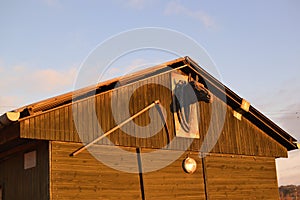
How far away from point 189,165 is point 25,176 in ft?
18.7

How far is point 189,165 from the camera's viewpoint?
16562mm

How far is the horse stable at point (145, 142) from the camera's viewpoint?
43.9 ft

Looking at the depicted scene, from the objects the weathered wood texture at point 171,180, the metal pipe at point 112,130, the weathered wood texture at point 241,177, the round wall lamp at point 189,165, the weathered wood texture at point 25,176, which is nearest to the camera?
the weathered wood texture at point 25,176

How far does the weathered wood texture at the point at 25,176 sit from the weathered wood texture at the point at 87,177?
297mm

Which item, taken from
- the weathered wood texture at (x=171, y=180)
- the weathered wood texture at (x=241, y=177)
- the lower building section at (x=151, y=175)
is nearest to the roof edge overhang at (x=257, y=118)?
the weathered wood texture at (x=241, y=177)

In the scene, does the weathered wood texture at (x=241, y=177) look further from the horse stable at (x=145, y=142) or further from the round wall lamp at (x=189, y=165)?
the round wall lamp at (x=189, y=165)

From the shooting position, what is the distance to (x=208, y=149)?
17.6 m

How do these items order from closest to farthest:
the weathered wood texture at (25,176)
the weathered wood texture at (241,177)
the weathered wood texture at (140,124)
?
the weathered wood texture at (25,176) < the weathered wood texture at (140,124) < the weathered wood texture at (241,177)

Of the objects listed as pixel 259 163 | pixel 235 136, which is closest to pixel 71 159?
pixel 235 136

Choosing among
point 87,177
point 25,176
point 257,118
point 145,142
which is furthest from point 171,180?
point 257,118

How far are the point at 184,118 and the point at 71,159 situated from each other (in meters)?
5.04

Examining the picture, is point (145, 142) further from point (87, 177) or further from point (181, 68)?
point (181, 68)

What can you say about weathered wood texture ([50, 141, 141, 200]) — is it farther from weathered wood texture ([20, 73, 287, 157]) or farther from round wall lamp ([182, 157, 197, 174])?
round wall lamp ([182, 157, 197, 174])

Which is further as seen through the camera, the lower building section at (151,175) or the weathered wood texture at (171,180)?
the weathered wood texture at (171,180)
